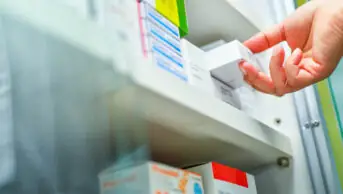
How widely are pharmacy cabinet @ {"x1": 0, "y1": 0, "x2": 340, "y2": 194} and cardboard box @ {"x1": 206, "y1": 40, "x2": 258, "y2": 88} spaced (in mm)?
17

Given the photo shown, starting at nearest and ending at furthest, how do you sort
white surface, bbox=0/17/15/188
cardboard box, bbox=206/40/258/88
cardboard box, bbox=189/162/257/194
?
white surface, bbox=0/17/15/188
cardboard box, bbox=189/162/257/194
cardboard box, bbox=206/40/258/88

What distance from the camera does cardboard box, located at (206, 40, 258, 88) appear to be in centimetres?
85

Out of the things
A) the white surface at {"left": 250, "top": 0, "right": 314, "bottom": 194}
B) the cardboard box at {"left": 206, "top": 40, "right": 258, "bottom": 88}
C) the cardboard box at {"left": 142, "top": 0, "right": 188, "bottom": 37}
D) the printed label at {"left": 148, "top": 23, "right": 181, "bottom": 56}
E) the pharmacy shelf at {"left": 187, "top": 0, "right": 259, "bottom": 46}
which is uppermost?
the pharmacy shelf at {"left": 187, "top": 0, "right": 259, "bottom": 46}

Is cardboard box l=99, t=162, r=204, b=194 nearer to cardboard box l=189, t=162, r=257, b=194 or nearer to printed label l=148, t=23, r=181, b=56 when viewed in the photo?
cardboard box l=189, t=162, r=257, b=194

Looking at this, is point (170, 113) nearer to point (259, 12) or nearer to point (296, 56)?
point (296, 56)

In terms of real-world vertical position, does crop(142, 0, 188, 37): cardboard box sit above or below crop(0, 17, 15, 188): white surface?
above

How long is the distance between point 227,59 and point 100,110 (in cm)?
34

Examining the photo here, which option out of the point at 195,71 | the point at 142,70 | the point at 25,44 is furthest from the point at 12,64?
the point at 195,71

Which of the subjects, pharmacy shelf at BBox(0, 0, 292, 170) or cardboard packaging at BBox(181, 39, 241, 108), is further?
cardboard packaging at BBox(181, 39, 241, 108)

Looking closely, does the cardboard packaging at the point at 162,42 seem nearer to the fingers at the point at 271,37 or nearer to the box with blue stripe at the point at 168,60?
the box with blue stripe at the point at 168,60

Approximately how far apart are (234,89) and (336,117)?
0.74 ft

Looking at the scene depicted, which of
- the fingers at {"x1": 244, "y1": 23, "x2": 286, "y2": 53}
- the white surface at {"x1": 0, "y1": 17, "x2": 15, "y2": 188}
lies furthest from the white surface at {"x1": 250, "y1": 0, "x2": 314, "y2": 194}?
the white surface at {"x1": 0, "y1": 17, "x2": 15, "y2": 188}

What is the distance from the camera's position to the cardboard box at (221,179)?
729mm

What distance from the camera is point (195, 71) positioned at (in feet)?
2.56
